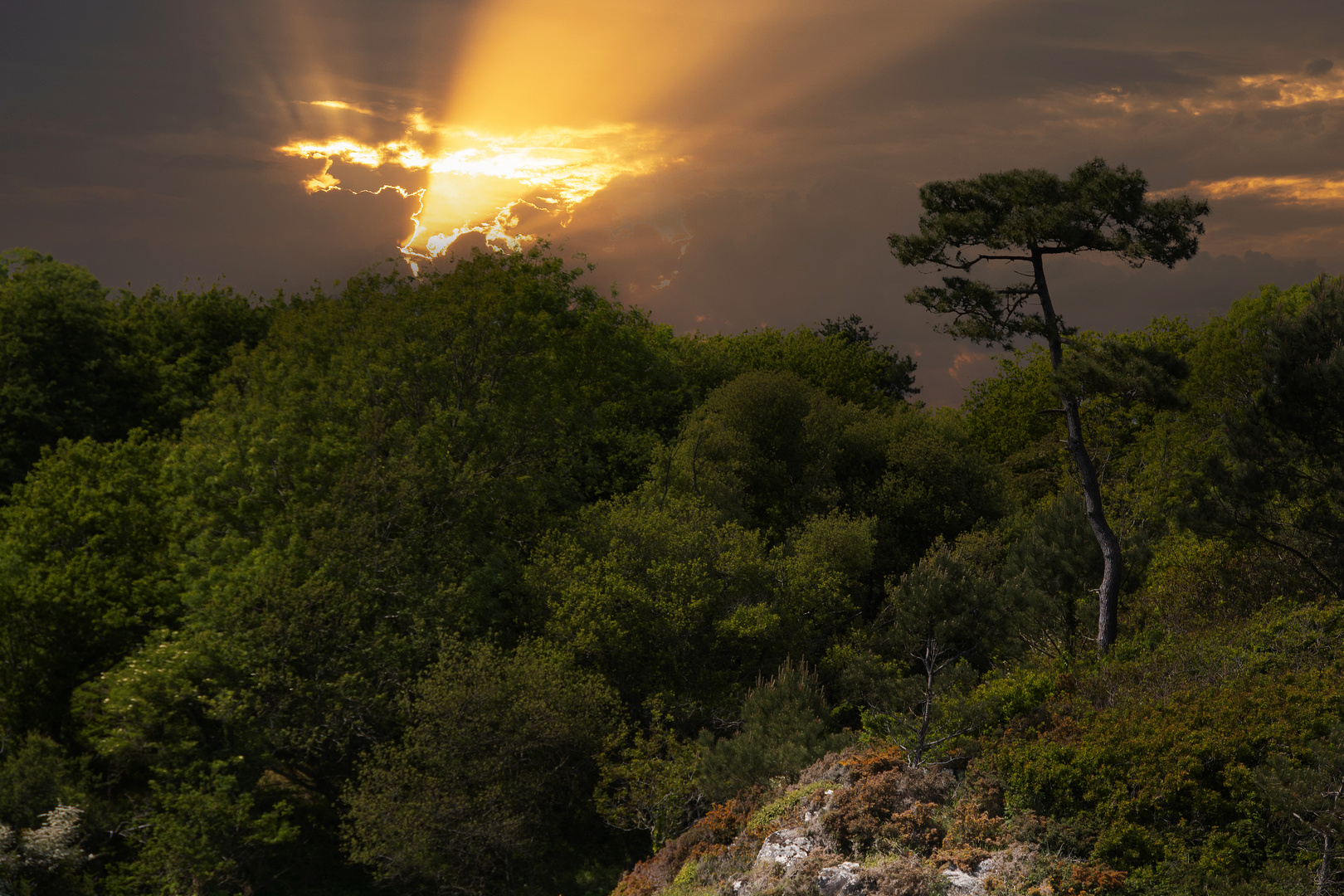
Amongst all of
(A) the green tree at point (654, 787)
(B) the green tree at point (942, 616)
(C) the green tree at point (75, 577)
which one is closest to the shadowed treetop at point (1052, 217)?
(B) the green tree at point (942, 616)

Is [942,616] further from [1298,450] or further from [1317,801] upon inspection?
[1317,801]

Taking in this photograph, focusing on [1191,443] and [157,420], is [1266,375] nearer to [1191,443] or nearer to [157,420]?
[1191,443]

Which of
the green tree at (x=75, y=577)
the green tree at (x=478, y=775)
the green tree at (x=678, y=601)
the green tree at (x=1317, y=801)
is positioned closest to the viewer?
the green tree at (x=1317, y=801)

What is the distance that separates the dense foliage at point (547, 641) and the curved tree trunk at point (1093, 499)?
2.65 ft

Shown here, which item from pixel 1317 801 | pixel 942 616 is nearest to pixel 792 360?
pixel 942 616

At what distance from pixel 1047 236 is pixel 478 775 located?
2026 centimetres

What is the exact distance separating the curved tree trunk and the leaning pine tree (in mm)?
26

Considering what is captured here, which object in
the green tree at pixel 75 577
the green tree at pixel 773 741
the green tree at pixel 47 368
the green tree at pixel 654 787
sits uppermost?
the green tree at pixel 47 368

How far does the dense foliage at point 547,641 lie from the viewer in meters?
17.0

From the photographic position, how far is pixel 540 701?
22688mm

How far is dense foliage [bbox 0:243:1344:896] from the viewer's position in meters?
17.0

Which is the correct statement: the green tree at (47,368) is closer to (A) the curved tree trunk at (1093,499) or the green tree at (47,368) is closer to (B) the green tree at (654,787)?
(B) the green tree at (654,787)

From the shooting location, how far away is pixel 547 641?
26344 millimetres

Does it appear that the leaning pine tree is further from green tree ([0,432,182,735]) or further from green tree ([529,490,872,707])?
green tree ([0,432,182,735])
